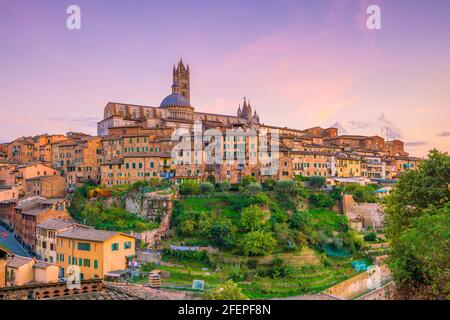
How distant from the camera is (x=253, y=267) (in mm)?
20750

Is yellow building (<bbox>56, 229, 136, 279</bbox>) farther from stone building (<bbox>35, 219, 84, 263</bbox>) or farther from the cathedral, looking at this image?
the cathedral

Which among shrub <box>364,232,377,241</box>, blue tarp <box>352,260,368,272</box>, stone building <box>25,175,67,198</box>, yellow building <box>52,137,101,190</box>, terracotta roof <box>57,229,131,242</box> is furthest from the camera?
yellow building <box>52,137,101,190</box>

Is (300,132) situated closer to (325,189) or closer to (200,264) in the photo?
(325,189)

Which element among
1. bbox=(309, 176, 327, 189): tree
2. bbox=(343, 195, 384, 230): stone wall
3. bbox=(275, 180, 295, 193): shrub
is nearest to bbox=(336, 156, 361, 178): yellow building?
bbox=(309, 176, 327, 189): tree

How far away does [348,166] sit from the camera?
3850cm

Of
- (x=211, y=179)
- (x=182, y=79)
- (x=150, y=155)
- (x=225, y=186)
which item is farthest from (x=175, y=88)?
(x=225, y=186)

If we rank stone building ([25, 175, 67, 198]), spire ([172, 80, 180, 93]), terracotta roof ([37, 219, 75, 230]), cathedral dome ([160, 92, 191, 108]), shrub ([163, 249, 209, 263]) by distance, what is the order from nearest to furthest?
shrub ([163, 249, 209, 263]) < terracotta roof ([37, 219, 75, 230]) < stone building ([25, 175, 67, 198]) < cathedral dome ([160, 92, 191, 108]) < spire ([172, 80, 180, 93])

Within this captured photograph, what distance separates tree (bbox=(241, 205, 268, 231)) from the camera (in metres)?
23.1

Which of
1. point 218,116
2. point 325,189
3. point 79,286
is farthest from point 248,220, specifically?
point 218,116

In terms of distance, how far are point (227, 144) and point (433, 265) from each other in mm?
24547

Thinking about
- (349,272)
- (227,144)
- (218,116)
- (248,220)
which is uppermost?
(218,116)

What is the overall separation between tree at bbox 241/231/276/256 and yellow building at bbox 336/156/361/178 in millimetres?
17451

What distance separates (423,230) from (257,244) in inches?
458

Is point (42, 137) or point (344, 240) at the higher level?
point (42, 137)
